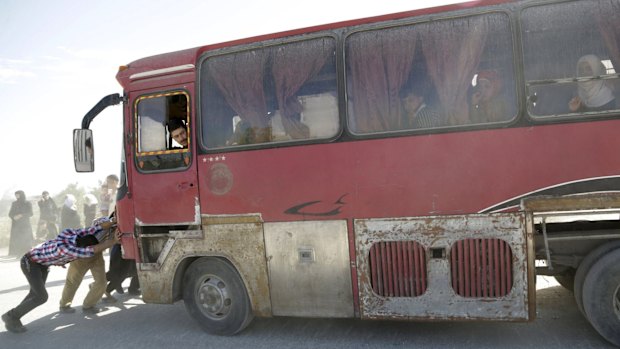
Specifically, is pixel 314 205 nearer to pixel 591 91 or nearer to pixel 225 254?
pixel 225 254

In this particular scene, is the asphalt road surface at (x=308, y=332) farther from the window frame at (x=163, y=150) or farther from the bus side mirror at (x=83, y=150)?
the bus side mirror at (x=83, y=150)

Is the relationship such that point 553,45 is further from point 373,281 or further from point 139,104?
point 139,104

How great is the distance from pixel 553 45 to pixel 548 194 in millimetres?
1300

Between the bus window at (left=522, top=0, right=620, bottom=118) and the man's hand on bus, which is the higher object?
the bus window at (left=522, top=0, right=620, bottom=118)

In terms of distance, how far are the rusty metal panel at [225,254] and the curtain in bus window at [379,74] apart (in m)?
1.60

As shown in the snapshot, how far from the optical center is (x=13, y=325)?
19.6 ft

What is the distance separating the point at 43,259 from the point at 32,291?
1.38 feet

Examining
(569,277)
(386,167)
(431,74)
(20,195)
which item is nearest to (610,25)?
(431,74)

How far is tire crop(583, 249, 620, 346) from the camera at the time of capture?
405 centimetres

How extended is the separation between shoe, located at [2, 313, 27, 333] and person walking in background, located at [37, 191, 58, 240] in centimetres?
949

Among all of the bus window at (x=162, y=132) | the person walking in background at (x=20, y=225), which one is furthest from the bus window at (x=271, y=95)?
the person walking in background at (x=20, y=225)

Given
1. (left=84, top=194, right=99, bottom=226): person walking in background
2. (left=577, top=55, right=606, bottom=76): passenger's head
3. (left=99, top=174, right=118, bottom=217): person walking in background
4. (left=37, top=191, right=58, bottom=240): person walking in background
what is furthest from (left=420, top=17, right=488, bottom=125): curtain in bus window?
(left=37, top=191, right=58, bottom=240): person walking in background

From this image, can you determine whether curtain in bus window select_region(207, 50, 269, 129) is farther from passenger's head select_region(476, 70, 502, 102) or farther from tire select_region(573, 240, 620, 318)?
tire select_region(573, 240, 620, 318)

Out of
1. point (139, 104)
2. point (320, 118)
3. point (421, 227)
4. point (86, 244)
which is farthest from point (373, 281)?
point (86, 244)
